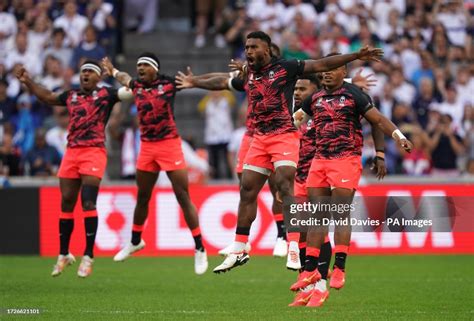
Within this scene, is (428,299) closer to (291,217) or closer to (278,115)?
(291,217)

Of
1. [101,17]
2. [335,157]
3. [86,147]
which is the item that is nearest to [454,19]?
[101,17]

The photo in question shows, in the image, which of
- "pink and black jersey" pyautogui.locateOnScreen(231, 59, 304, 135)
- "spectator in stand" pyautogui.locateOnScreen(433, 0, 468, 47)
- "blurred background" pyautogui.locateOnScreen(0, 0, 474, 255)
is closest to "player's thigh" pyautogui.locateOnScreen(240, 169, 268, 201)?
"pink and black jersey" pyautogui.locateOnScreen(231, 59, 304, 135)

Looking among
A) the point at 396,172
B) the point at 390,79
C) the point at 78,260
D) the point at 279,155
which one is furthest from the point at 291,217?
the point at 390,79

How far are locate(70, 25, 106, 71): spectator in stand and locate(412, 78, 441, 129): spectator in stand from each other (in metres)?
7.36

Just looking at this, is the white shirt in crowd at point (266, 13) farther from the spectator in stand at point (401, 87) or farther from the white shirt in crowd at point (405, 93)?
the white shirt in crowd at point (405, 93)

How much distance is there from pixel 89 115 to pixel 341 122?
15.2 feet

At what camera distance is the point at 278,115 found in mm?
13883

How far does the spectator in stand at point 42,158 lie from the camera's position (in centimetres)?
2259

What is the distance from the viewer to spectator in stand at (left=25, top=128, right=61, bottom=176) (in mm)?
22594

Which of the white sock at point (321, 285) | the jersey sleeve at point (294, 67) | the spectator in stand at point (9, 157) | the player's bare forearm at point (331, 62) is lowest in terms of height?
the spectator in stand at point (9, 157)

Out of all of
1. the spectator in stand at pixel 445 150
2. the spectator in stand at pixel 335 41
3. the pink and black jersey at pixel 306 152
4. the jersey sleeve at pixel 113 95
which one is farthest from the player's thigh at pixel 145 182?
the spectator in stand at pixel 335 41

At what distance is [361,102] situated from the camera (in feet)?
43.1

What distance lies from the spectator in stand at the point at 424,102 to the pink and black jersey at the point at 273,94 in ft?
37.5

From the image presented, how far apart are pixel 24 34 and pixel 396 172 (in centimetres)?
918
